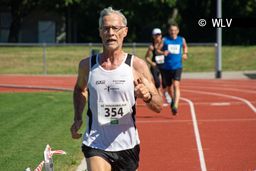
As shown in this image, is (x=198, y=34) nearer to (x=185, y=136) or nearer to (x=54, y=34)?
(x=54, y=34)

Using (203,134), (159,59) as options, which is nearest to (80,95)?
(203,134)

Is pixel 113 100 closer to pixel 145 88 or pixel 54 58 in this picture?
pixel 145 88

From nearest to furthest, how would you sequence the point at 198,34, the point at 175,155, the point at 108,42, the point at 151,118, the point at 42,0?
the point at 108,42 < the point at 175,155 < the point at 151,118 < the point at 42,0 < the point at 198,34

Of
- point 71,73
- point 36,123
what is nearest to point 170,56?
point 36,123

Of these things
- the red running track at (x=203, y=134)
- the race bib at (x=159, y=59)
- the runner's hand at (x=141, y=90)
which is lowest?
the red running track at (x=203, y=134)

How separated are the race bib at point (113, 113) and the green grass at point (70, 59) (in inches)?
1177

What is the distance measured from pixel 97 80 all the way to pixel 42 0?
143 feet

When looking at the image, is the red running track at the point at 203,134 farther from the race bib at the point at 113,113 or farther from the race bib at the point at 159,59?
the race bib at the point at 113,113

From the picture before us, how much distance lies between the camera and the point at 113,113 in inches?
235

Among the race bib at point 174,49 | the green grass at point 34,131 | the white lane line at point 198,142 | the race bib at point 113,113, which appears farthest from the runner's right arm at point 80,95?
the race bib at point 174,49

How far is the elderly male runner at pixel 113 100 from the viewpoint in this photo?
5.92 metres

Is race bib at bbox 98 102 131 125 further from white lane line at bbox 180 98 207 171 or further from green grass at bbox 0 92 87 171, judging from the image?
white lane line at bbox 180 98 207 171

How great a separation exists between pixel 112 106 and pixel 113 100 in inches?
2.0

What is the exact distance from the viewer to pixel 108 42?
589cm
